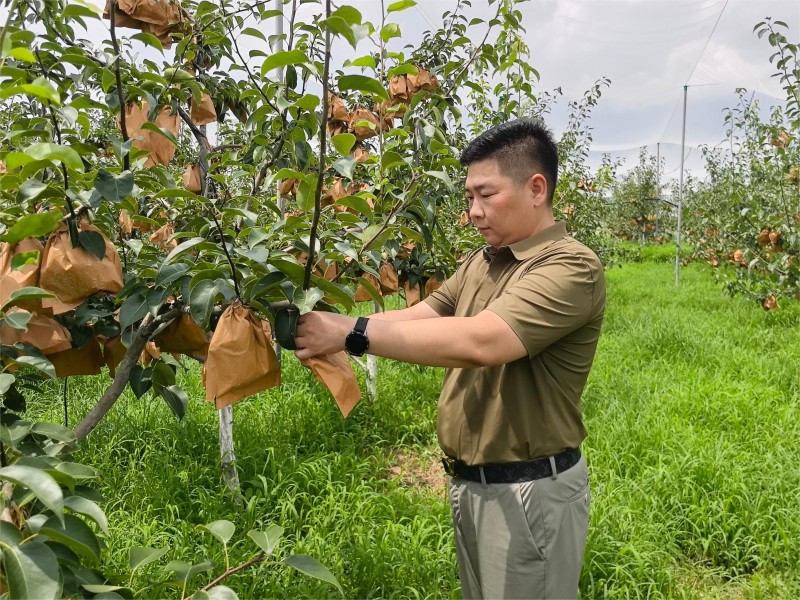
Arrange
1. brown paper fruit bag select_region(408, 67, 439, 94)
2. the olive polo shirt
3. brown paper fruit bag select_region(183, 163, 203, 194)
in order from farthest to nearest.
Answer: brown paper fruit bag select_region(408, 67, 439, 94) → brown paper fruit bag select_region(183, 163, 203, 194) → the olive polo shirt

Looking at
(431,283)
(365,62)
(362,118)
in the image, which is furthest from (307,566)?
(362,118)

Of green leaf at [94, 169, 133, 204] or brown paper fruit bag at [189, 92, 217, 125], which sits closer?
green leaf at [94, 169, 133, 204]

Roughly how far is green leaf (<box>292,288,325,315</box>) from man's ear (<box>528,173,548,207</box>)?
0.56 meters

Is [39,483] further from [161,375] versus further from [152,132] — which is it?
[152,132]

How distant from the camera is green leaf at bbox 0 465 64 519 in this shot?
544 millimetres

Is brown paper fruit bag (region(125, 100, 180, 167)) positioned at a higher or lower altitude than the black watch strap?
higher

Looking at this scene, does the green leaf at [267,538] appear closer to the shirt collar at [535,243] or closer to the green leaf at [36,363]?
the green leaf at [36,363]

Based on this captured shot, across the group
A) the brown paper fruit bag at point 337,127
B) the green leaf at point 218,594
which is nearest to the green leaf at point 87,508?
the green leaf at point 218,594

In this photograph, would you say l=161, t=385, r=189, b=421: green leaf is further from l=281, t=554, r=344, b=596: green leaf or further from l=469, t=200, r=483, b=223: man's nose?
l=469, t=200, r=483, b=223: man's nose

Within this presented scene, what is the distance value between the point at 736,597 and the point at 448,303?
137 centimetres

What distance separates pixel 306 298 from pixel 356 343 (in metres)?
0.15

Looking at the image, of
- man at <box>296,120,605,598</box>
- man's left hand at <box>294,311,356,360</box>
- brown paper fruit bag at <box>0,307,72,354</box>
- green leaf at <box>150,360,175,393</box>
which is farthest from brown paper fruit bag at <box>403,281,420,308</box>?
brown paper fruit bag at <box>0,307,72,354</box>

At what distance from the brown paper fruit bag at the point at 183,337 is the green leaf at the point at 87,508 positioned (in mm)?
426

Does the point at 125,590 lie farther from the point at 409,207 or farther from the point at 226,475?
the point at 226,475
